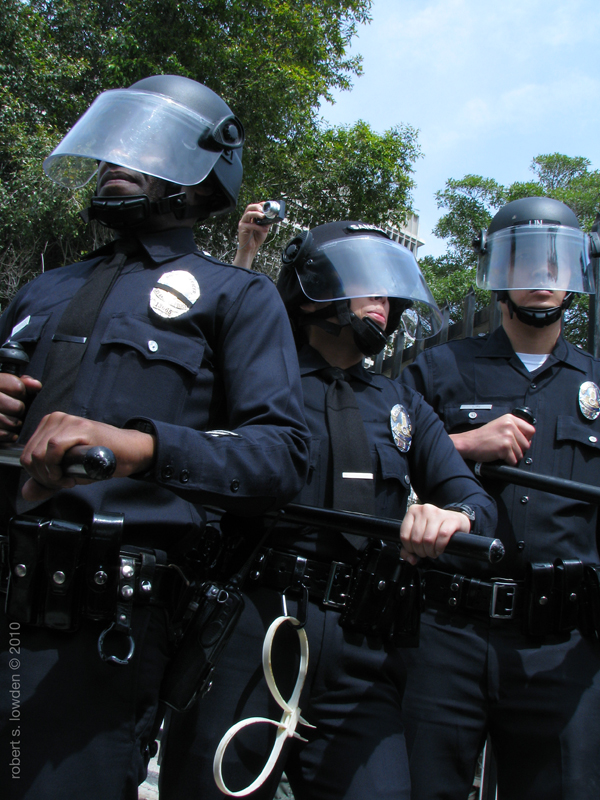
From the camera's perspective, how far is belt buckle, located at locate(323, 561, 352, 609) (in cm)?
190

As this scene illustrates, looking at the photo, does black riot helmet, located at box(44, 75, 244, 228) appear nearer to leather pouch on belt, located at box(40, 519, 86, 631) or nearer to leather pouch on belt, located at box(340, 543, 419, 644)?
leather pouch on belt, located at box(40, 519, 86, 631)

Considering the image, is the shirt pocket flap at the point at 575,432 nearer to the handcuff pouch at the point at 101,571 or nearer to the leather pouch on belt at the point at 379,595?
the leather pouch on belt at the point at 379,595

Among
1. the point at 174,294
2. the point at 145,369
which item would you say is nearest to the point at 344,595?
the point at 145,369

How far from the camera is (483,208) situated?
21719mm

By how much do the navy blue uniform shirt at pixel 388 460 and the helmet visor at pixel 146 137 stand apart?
2.56 ft

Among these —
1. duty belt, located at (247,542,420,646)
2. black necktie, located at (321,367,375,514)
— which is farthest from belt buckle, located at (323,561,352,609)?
black necktie, located at (321,367,375,514)

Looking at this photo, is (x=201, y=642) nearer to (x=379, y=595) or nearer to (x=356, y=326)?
(x=379, y=595)

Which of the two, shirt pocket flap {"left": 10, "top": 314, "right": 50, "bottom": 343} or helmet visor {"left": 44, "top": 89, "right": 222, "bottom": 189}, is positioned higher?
helmet visor {"left": 44, "top": 89, "right": 222, "bottom": 189}

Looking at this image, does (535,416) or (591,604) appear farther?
(535,416)

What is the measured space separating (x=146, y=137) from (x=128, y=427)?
968mm

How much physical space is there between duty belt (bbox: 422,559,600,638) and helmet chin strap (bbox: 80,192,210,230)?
56.8 inches

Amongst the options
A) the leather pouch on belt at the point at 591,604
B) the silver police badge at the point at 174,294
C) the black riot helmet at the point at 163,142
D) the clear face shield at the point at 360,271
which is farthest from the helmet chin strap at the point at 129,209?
the leather pouch on belt at the point at 591,604

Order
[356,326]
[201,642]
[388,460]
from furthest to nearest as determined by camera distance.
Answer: [356,326] → [388,460] → [201,642]

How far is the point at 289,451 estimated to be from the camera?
1.55 metres
